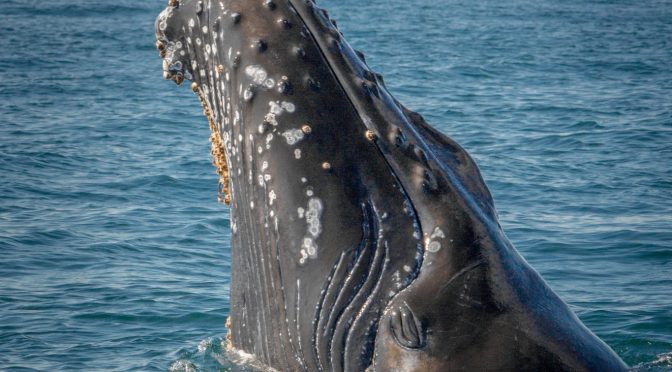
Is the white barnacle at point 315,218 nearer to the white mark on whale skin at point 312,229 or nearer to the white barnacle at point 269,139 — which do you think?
the white mark on whale skin at point 312,229

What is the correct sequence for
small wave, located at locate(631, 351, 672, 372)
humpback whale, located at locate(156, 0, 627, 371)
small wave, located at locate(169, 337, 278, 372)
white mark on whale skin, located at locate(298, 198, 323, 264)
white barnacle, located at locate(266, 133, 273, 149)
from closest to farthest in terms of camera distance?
humpback whale, located at locate(156, 0, 627, 371), white mark on whale skin, located at locate(298, 198, 323, 264), white barnacle, located at locate(266, 133, 273, 149), small wave, located at locate(169, 337, 278, 372), small wave, located at locate(631, 351, 672, 372)

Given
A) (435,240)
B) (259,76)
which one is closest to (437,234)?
(435,240)

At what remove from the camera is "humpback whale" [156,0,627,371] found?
4.49m

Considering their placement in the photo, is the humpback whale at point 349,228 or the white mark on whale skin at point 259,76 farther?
the white mark on whale skin at point 259,76

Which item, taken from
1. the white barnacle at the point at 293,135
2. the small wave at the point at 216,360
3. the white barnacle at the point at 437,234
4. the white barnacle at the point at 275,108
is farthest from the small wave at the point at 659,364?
the white barnacle at the point at 275,108

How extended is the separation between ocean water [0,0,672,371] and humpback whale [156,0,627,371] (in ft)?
4.79

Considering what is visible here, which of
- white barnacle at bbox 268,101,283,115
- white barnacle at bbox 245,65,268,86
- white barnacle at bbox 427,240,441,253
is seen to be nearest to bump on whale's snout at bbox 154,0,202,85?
white barnacle at bbox 245,65,268,86

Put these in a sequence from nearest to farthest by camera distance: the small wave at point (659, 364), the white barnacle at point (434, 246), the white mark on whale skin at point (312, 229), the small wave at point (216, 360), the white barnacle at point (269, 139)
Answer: the white barnacle at point (434, 246) → the white mark on whale skin at point (312, 229) → the white barnacle at point (269, 139) → the small wave at point (216, 360) → the small wave at point (659, 364)

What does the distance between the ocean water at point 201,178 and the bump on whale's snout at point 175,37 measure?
1.77m

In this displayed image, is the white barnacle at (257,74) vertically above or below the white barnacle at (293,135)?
above

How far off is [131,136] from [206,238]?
7.98 meters

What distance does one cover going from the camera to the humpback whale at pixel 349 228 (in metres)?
4.49

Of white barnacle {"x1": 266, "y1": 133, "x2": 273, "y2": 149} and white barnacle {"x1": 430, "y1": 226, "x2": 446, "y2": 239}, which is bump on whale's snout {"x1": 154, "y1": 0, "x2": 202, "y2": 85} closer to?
white barnacle {"x1": 266, "y1": 133, "x2": 273, "y2": 149}

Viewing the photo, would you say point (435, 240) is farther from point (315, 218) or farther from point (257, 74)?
point (257, 74)
